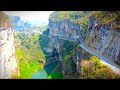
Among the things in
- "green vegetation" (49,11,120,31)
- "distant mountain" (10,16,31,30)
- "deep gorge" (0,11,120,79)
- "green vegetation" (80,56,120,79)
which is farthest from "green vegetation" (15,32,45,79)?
"green vegetation" (80,56,120,79)

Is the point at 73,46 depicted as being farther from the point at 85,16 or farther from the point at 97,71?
the point at 97,71

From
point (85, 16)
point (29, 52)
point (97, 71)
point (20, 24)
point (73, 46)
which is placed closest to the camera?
point (97, 71)

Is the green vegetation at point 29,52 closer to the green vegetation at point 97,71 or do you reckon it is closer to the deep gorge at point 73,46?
the deep gorge at point 73,46

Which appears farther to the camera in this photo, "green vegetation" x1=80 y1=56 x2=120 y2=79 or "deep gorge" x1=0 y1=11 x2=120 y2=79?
"deep gorge" x1=0 y1=11 x2=120 y2=79

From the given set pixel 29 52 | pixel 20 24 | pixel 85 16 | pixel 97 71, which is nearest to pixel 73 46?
pixel 85 16

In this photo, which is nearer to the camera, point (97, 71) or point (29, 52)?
point (97, 71)

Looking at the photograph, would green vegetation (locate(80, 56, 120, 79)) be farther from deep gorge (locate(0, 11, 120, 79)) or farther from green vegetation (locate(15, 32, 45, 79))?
green vegetation (locate(15, 32, 45, 79))

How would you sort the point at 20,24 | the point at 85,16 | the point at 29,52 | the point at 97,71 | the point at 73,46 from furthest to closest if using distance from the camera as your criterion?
the point at 20,24 → the point at 29,52 → the point at 85,16 → the point at 73,46 → the point at 97,71

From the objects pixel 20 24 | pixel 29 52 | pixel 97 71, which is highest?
Result: pixel 20 24
